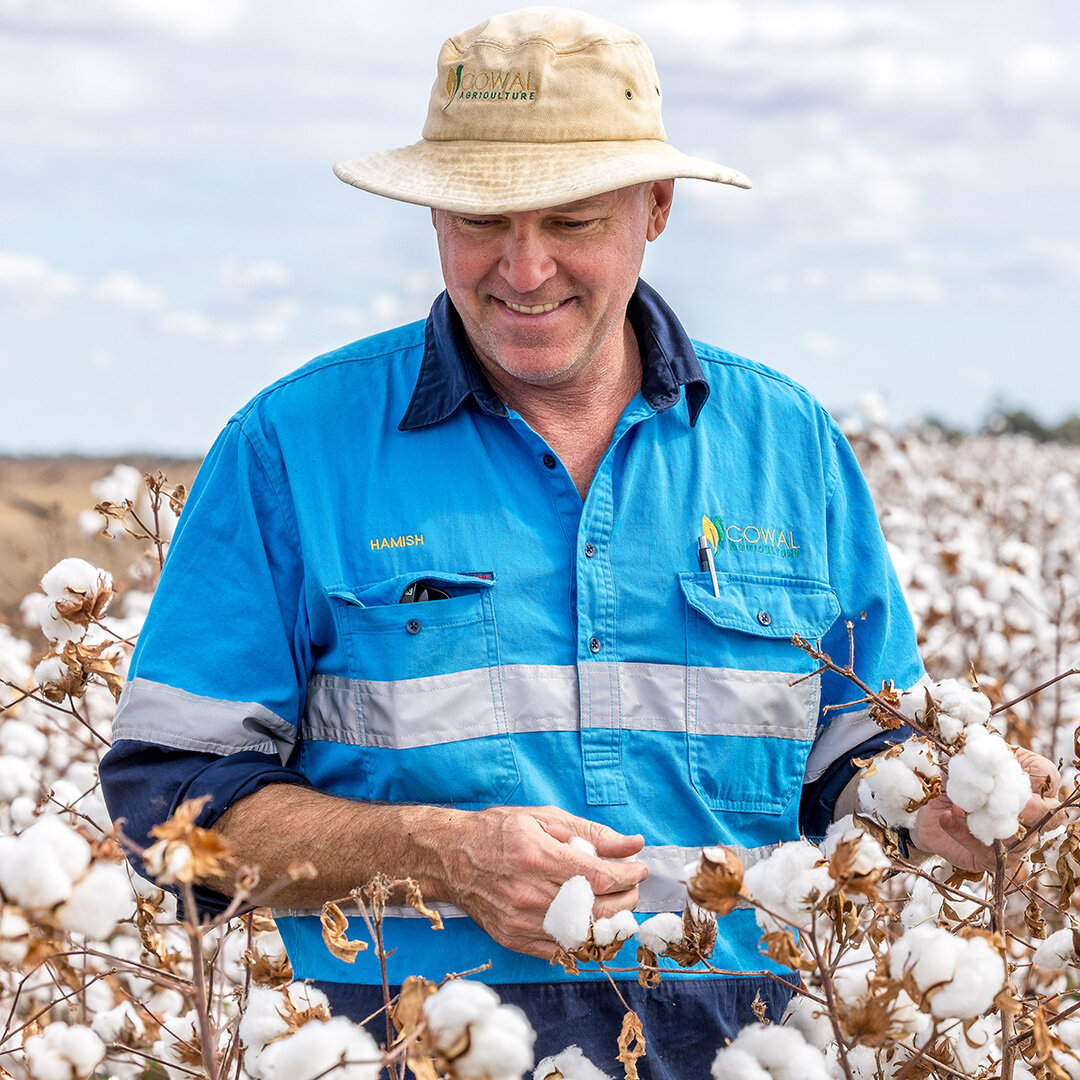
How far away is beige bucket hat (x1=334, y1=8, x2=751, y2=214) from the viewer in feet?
6.73

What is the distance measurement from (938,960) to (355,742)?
3.40 feet

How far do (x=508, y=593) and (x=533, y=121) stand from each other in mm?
743

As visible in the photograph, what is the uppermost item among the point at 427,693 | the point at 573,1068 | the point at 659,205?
the point at 659,205

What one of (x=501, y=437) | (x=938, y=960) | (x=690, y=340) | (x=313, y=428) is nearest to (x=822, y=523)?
(x=690, y=340)

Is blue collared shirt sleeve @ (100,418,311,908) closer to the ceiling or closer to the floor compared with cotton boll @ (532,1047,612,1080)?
closer to the ceiling

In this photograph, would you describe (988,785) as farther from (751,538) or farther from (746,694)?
(751,538)

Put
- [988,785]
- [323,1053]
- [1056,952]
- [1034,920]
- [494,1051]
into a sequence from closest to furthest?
[494,1051] → [323,1053] → [988,785] → [1056,952] → [1034,920]

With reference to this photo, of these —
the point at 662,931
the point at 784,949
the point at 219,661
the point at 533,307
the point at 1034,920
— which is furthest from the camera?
the point at 533,307

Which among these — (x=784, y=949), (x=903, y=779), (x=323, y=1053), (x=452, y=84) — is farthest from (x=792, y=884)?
(x=452, y=84)

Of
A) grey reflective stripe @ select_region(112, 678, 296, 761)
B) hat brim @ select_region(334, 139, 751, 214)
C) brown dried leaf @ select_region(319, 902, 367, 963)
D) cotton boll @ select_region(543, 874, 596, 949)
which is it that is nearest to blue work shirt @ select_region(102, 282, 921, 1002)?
grey reflective stripe @ select_region(112, 678, 296, 761)

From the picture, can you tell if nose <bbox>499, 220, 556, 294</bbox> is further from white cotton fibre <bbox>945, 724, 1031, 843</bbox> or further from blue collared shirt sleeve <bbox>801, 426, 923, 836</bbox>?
white cotton fibre <bbox>945, 724, 1031, 843</bbox>

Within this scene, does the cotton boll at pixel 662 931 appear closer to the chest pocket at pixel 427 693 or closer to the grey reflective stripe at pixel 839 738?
the chest pocket at pixel 427 693

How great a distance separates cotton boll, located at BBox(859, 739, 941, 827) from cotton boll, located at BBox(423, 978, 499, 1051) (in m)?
0.73

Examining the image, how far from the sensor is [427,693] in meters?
2.04
